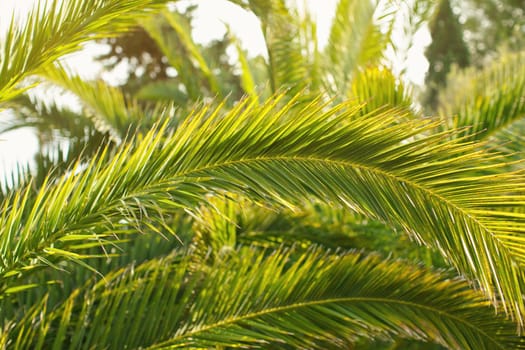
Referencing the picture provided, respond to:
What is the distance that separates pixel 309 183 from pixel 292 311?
2.56 feet

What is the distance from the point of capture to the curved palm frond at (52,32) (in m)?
2.48

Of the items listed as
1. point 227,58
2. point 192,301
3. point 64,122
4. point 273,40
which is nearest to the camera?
point 192,301

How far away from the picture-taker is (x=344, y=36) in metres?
5.57

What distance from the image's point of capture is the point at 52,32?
8.24ft

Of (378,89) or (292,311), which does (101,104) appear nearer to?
(378,89)

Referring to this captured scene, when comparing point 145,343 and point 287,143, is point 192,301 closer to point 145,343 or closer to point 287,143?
point 145,343

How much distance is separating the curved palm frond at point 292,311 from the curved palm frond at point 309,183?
526 mm

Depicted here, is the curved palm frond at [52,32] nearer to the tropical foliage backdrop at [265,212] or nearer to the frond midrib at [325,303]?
the tropical foliage backdrop at [265,212]

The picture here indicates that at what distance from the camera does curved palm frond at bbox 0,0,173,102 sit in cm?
248

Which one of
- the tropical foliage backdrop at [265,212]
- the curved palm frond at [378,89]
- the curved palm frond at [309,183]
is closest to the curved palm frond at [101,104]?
the tropical foliage backdrop at [265,212]

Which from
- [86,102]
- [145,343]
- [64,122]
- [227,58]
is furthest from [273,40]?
[227,58]

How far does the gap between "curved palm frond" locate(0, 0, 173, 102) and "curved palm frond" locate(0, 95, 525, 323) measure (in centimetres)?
58

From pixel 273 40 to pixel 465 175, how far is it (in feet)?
9.46

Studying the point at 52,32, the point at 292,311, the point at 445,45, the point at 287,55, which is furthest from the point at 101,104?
the point at 445,45
